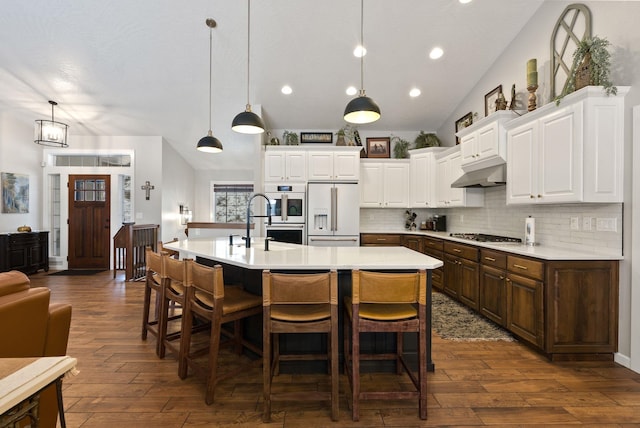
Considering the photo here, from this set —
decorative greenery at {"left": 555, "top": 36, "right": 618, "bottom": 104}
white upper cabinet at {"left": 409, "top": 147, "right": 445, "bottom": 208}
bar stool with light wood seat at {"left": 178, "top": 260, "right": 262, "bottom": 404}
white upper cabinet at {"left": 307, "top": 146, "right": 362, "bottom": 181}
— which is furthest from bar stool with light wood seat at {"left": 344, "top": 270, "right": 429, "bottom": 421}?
white upper cabinet at {"left": 409, "top": 147, "right": 445, "bottom": 208}

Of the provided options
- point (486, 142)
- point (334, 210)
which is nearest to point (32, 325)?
point (334, 210)

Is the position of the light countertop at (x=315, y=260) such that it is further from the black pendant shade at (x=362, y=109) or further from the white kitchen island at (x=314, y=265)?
the black pendant shade at (x=362, y=109)

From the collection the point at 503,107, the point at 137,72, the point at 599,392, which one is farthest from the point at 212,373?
the point at 137,72

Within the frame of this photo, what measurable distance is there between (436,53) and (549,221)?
103 inches

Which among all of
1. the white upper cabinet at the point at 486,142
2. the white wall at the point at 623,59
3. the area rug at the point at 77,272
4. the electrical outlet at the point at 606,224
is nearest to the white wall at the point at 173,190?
the area rug at the point at 77,272

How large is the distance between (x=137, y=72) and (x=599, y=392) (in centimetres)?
623

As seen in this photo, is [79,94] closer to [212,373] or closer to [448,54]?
[212,373]

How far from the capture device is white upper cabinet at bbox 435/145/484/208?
14.3 feet

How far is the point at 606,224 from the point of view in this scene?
8.18 ft

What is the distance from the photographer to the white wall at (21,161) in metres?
5.43

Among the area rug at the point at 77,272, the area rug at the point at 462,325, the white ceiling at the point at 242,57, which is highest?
the white ceiling at the point at 242,57

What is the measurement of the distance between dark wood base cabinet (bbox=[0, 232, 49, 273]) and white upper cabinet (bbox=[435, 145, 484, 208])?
24.7 feet

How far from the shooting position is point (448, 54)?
4043mm

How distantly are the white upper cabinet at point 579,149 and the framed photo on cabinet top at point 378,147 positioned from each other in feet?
9.48
